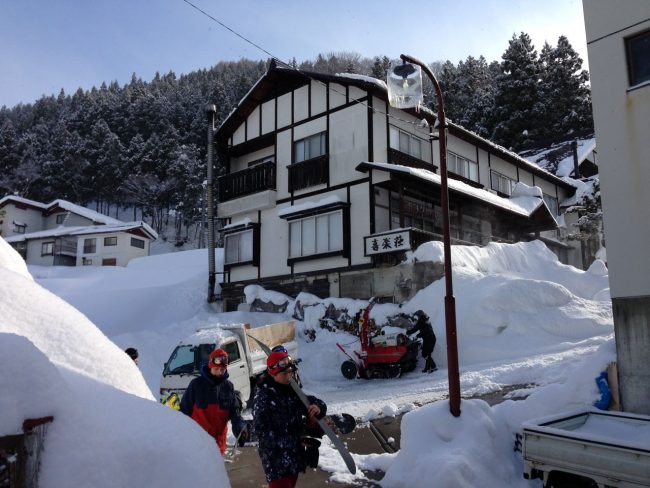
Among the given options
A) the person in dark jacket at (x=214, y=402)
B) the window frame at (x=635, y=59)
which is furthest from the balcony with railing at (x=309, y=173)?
the person in dark jacket at (x=214, y=402)

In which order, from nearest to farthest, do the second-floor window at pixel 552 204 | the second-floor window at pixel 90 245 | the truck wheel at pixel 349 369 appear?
the truck wheel at pixel 349 369 → the second-floor window at pixel 552 204 → the second-floor window at pixel 90 245

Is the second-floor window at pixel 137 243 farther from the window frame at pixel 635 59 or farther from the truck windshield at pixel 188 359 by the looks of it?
the window frame at pixel 635 59

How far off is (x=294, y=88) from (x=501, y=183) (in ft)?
37.9

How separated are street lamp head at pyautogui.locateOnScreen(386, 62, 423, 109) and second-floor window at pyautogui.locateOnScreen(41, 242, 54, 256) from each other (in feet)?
140

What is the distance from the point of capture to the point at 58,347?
3.21 m

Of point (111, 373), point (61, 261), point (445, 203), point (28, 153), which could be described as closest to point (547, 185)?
point (445, 203)

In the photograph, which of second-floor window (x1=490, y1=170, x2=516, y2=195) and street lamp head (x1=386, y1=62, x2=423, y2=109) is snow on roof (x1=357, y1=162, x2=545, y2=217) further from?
street lamp head (x1=386, y1=62, x2=423, y2=109)

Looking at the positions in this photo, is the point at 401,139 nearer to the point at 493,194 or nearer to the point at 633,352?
the point at 493,194

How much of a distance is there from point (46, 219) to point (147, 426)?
5353 cm

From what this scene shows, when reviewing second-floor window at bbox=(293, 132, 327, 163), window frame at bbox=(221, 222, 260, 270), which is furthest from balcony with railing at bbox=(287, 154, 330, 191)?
window frame at bbox=(221, 222, 260, 270)

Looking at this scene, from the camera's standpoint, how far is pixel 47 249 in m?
44.0

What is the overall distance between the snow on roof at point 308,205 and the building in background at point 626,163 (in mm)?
12501

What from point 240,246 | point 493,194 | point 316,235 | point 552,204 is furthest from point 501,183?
point 240,246

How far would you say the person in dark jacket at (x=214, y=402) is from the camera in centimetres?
541
